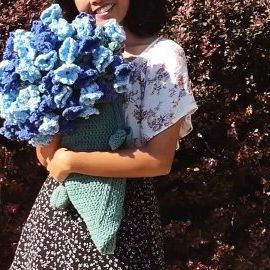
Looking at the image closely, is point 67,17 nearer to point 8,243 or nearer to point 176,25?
point 176,25

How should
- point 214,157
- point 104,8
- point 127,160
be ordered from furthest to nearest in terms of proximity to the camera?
point 214,157
point 104,8
point 127,160

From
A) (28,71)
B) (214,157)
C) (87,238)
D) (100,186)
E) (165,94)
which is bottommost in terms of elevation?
(214,157)

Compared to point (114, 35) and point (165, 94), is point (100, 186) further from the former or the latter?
point (114, 35)

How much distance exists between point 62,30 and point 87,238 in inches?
23.3

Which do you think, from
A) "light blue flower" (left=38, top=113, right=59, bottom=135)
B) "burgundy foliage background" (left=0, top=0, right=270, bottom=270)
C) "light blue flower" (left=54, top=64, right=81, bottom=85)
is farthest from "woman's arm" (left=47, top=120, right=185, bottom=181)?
"burgundy foliage background" (left=0, top=0, right=270, bottom=270)

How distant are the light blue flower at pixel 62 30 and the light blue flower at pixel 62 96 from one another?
14cm

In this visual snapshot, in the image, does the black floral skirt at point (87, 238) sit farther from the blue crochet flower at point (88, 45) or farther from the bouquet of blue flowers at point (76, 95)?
the blue crochet flower at point (88, 45)

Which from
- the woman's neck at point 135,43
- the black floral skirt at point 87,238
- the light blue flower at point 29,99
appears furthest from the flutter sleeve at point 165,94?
the light blue flower at point 29,99

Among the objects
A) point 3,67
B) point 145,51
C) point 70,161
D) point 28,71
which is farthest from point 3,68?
point 145,51

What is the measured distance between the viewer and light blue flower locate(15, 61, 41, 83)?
82.6 inches

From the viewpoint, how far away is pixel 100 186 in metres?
2.21

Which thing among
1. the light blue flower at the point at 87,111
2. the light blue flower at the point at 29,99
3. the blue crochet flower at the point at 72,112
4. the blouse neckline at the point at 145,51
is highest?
the light blue flower at the point at 29,99

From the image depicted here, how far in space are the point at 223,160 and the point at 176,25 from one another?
2.12 feet

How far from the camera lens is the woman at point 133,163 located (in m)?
2.18
